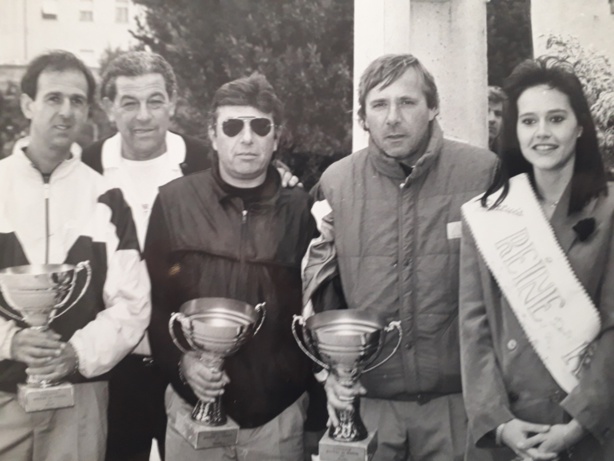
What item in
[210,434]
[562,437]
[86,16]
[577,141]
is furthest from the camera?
[86,16]

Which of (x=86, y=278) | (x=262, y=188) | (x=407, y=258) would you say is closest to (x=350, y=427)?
(x=407, y=258)

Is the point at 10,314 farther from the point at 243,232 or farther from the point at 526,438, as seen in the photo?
the point at 526,438

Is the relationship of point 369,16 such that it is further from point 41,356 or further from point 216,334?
point 41,356

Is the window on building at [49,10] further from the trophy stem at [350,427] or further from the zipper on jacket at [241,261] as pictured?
the trophy stem at [350,427]

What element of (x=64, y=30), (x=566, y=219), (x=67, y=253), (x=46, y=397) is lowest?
(x=46, y=397)

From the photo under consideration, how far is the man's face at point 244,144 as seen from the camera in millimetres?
2748

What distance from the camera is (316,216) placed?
2742 millimetres

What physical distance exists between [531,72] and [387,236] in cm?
76

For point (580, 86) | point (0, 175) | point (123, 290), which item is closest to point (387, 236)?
point (580, 86)

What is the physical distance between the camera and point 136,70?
2.82 m

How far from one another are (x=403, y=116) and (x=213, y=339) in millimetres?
1041

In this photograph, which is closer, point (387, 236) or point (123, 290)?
point (387, 236)

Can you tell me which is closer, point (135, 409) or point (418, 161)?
point (418, 161)

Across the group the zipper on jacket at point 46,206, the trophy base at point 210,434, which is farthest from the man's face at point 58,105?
the trophy base at point 210,434
